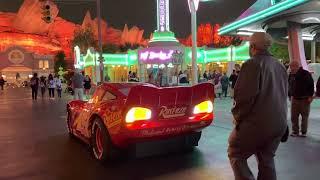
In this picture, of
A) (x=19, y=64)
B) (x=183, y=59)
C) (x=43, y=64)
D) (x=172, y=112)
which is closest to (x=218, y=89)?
(x=183, y=59)

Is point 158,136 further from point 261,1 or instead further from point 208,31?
point 208,31

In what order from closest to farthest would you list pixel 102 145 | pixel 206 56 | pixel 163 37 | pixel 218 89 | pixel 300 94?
pixel 102 145, pixel 300 94, pixel 218 89, pixel 206 56, pixel 163 37

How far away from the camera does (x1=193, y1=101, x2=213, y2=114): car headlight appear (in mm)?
8242

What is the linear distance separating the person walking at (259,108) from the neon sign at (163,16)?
1944 inches

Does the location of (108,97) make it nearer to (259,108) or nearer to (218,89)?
(259,108)

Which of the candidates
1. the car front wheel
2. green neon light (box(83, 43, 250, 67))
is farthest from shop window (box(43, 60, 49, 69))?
the car front wheel

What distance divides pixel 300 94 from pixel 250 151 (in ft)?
19.8

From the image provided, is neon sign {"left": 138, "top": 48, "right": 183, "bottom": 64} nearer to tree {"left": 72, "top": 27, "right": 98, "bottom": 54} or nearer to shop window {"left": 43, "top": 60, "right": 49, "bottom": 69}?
tree {"left": 72, "top": 27, "right": 98, "bottom": 54}

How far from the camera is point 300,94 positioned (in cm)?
1028

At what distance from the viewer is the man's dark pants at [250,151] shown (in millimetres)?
4562

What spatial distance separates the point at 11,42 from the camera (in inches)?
4724

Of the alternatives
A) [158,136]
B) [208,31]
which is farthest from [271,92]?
[208,31]

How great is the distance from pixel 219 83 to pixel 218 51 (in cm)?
2277

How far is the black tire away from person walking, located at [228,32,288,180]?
3.55m
